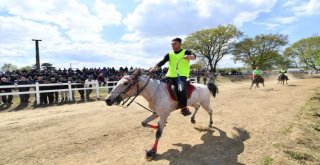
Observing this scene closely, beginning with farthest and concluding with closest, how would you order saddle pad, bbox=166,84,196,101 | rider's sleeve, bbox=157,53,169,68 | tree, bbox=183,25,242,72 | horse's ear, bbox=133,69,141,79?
1. tree, bbox=183,25,242,72
2. rider's sleeve, bbox=157,53,169,68
3. saddle pad, bbox=166,84,196,101
4. horse's ear, bbox=133,69,141,79

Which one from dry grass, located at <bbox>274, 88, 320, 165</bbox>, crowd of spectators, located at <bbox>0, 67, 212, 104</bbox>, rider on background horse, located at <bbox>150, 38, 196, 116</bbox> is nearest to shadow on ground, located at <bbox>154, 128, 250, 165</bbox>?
dry grass, located at <bbox>274, 88, 320, 165</bbox>

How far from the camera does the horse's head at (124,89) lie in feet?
20.9

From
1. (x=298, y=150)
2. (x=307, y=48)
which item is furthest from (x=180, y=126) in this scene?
(x=307, y=48)

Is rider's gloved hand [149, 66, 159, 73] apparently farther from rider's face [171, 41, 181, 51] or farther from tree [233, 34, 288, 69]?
tree [233, 34, 288, 69]

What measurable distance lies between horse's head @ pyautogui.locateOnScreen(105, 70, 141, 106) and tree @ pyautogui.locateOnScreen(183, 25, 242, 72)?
59.1 metres

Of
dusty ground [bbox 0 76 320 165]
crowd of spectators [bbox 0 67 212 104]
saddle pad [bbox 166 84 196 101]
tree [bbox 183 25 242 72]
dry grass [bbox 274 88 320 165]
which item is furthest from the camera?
tree [bbox 183 25 242 72]

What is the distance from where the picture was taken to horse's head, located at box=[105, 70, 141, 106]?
638cm

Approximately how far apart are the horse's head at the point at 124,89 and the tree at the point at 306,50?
78.3 m

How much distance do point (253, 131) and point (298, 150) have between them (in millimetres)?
1599

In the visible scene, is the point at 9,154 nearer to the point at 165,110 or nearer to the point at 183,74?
the point at 165,110

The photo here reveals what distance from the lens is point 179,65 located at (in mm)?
7379

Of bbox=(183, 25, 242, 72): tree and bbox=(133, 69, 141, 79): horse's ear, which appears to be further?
bbox=(183, 25, 242, 72): tree

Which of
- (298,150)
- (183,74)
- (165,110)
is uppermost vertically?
(183,74)

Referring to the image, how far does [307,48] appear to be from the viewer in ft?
259
